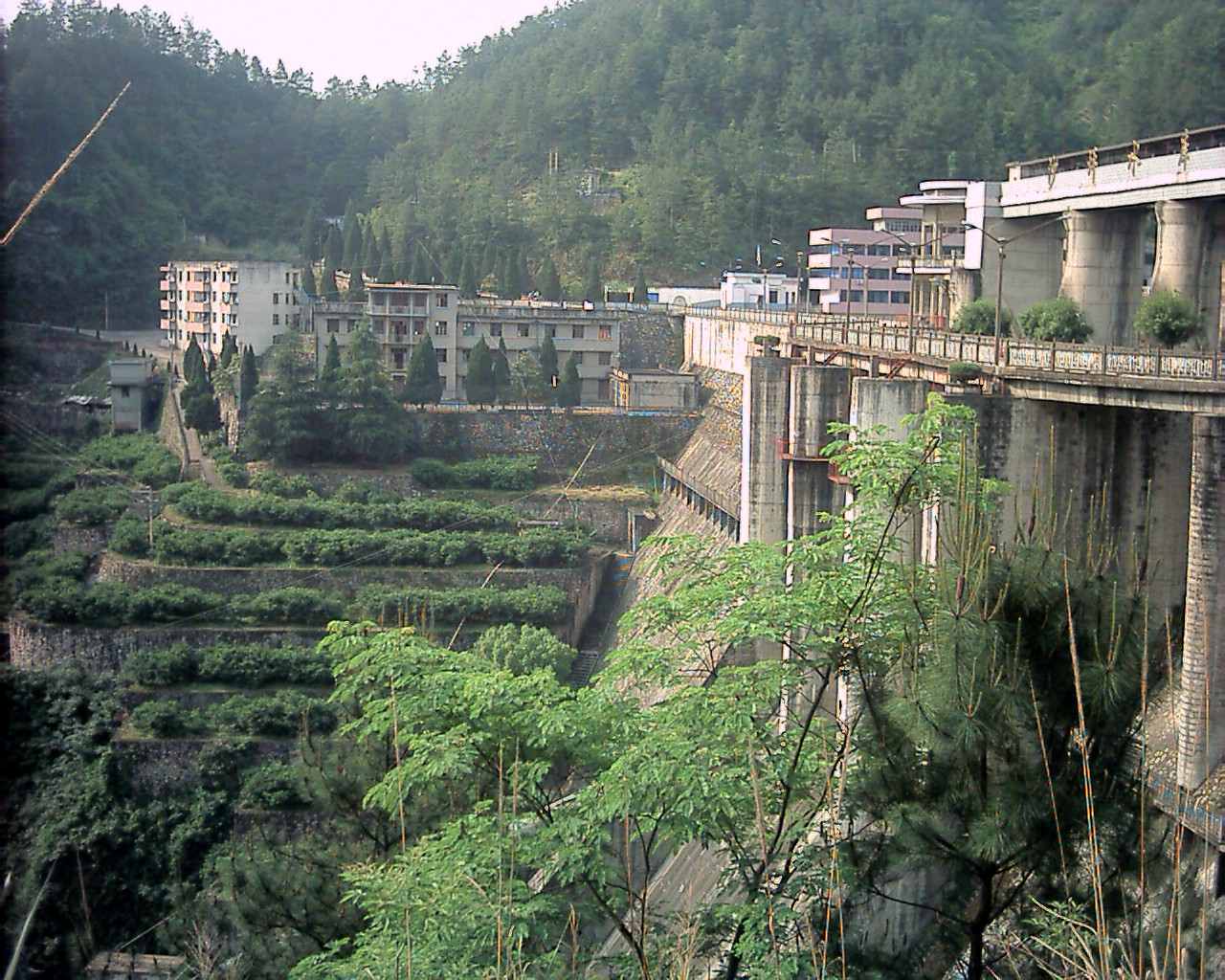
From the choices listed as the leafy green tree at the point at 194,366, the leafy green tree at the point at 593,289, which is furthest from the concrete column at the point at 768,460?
the leafy green tree at the point at 593,289

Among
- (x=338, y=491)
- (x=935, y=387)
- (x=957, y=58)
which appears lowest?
(x=338, y=491)

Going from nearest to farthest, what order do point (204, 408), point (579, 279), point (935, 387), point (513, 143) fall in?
point (935, 387) → point (204, 408) → point (579, 279) → point (513, 143)

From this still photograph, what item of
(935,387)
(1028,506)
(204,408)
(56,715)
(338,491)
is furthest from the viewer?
(204,408)

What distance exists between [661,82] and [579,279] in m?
17.3

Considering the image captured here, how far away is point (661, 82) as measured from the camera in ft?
204

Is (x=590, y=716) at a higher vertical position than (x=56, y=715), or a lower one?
higher

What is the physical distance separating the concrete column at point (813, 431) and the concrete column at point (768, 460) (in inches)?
29.7

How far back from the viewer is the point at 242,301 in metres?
39.0

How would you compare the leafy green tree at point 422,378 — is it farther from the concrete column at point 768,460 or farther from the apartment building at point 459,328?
the concrete column at point 768,460

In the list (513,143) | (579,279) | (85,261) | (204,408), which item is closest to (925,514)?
(204,408)

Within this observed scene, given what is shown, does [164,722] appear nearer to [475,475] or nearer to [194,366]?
[475,475]

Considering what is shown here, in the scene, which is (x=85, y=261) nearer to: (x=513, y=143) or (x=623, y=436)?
(x=513, y=143)

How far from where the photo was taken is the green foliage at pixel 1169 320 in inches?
569

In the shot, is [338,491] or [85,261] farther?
[85,261]
